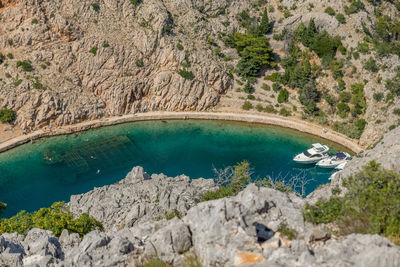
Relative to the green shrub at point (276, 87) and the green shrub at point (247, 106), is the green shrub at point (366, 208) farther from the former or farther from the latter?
the green shrub at point (276, 87)

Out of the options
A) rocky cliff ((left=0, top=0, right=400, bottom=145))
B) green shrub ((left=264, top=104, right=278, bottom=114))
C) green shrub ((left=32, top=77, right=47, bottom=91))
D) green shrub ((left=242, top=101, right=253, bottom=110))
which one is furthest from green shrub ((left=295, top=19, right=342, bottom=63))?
green shrub ((left=32, top=77, right=47, bottom=91))

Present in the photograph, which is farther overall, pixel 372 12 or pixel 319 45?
pixel 372 12

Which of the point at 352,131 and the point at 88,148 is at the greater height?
the point at 352,131

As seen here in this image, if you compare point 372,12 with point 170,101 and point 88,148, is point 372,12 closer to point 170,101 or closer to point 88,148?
point 170,101

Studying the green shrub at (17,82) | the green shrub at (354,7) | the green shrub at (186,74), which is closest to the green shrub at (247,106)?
the green shrub at (186,74)

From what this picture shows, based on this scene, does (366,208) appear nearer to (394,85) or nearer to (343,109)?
(343,109)

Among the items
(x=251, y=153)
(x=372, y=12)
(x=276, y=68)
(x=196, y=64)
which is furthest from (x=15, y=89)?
(x=372, y=12)
